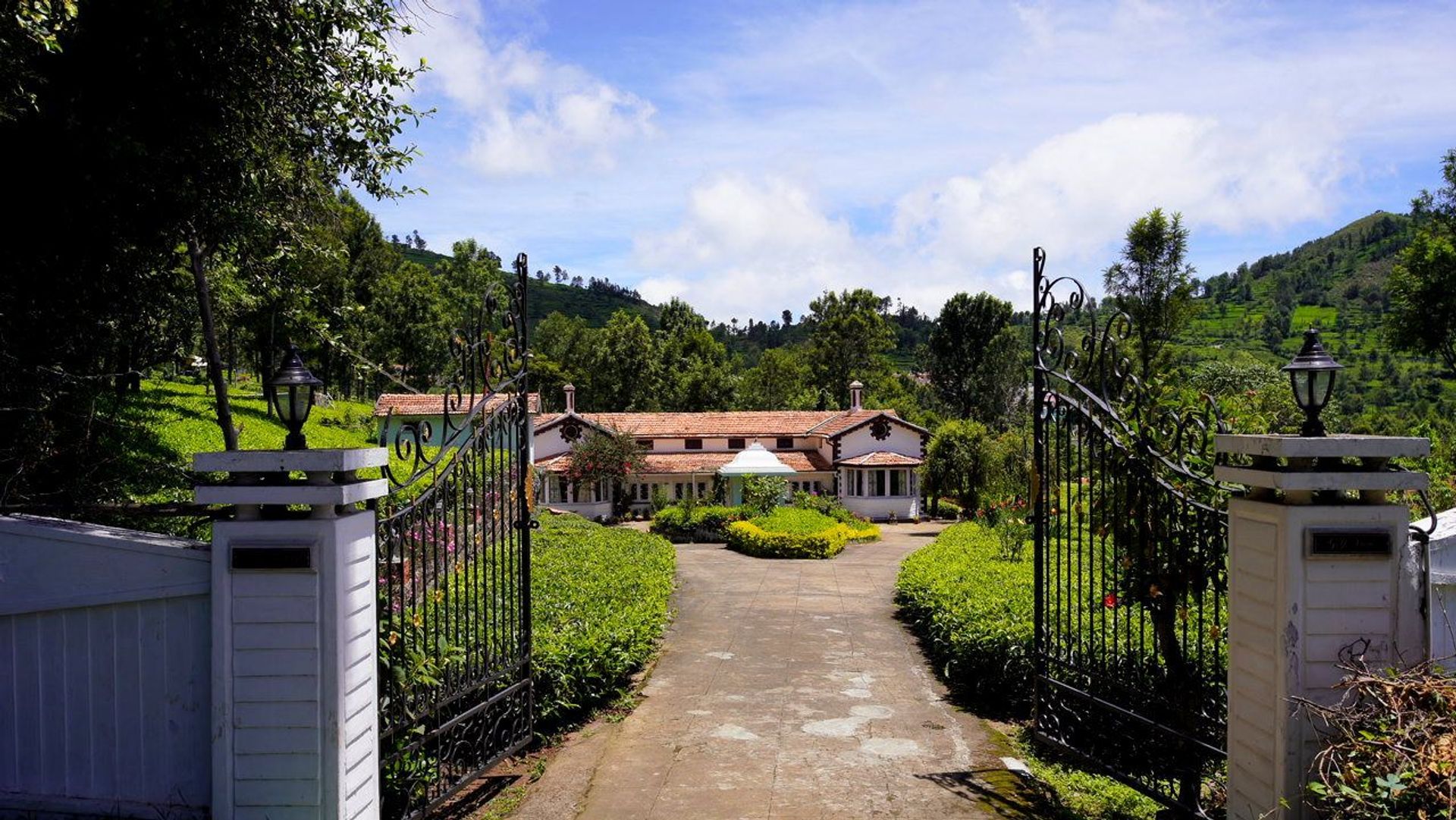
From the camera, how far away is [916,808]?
5523 mm

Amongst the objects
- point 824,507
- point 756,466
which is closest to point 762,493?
point 756,466

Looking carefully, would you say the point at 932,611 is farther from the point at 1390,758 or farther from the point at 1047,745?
the point at 1390,758

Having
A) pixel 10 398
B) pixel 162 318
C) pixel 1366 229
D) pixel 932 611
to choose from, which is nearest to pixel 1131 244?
pixel 932 611

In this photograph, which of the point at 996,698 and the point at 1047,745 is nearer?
the point at 1047,745

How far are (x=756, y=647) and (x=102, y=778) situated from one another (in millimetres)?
7182

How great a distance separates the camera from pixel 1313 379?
402cm

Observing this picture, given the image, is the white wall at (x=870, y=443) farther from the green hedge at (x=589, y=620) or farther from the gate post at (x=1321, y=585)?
the gate post at (x=1321, y=585)

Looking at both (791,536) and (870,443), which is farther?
(870,443)

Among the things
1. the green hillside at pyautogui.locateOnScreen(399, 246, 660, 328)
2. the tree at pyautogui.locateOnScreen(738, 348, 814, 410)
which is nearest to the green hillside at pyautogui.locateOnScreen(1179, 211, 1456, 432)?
the tree at pyautogui.locateOnScreen(738, 348, 814, 410)

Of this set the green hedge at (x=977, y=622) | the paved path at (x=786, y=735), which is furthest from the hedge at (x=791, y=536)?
the paved path at (x=786, y=735)

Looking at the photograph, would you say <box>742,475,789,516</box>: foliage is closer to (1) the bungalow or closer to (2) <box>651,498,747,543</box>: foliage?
(2) <box>651,498,747,543</box>: foliage

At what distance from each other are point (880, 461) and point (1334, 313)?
75280mm

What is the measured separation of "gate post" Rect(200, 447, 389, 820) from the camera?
3.89m

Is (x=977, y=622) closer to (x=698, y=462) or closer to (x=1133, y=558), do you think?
(x=1133, y=558)
